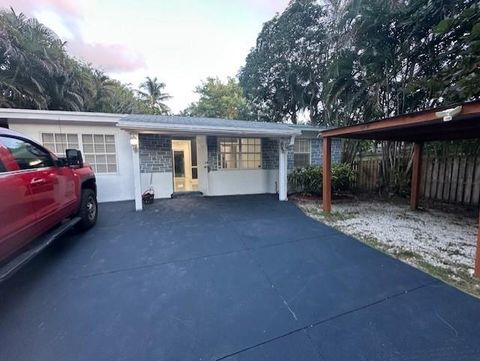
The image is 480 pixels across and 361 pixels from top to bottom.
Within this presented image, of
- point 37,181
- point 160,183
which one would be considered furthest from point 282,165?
point 37,181

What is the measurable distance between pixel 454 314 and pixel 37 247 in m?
4.51

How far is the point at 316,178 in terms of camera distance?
7.29 metres

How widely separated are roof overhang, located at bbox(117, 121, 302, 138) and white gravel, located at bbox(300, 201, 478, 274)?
2.34 m

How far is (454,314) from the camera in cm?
201

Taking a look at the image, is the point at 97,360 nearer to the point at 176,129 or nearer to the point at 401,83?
the point at 176,129

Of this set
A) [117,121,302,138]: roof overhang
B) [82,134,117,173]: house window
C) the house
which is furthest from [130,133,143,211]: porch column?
[82,134,117,173]: house window

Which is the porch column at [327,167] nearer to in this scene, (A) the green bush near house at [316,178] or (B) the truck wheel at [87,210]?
(A) the green bush near house at [316,178]

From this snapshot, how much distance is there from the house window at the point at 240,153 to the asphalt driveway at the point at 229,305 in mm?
4151

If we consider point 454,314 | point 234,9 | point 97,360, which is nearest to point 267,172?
point 234,9

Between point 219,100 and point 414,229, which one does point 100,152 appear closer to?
point 414,229

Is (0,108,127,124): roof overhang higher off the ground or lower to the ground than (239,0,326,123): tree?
lower

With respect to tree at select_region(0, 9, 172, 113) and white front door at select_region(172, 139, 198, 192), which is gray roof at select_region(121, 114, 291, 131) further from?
tree at select_region(0, 9, 172, 113)

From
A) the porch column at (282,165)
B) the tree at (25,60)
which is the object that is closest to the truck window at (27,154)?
the porch column at (282,165)

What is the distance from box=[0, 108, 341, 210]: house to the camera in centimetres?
575
